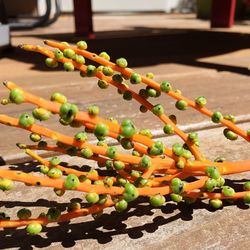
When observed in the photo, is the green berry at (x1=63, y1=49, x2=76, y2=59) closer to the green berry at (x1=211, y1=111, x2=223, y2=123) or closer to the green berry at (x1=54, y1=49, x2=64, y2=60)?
the green berry at (x1=54, y1=49, x2=64, y2=60)

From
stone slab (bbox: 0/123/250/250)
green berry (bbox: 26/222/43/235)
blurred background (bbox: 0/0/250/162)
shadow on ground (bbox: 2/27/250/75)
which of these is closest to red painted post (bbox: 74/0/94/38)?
blurred background (bbox: 0/0/250/162)

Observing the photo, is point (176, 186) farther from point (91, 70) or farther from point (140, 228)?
point (91, 70)

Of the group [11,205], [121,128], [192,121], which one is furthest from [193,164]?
[192,121]

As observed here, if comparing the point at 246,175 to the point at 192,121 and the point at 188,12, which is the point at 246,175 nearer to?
the point at 192,121

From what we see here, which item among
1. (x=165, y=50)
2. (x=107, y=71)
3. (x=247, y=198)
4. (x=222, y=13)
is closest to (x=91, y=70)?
(x=107, y=71)

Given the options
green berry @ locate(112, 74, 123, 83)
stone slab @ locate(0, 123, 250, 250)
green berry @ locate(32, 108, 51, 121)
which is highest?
green berry @ locate(32, 108, 51, 121)

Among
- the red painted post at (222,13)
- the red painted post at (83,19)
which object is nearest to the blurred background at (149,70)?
the red painted post at (83,19)

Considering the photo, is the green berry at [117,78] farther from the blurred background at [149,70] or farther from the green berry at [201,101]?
the blurred background at [149,70]
